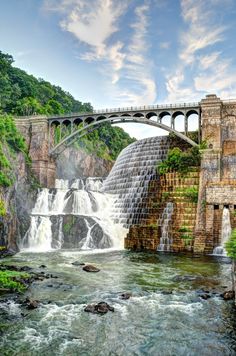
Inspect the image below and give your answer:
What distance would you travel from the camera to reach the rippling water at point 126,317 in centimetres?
1069

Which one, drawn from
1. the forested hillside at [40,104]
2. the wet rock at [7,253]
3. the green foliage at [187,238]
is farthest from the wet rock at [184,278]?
the forested hillside at [40,104]

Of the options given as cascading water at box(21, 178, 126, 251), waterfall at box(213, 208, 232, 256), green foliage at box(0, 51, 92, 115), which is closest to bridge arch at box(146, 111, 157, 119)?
cascading water at box(21, 178, 126, 251)

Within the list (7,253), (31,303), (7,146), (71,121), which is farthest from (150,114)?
(31,303)

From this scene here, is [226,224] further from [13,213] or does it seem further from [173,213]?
[13,213]

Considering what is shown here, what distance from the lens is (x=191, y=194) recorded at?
99.7 ft

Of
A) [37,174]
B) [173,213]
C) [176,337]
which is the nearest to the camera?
[176,337]

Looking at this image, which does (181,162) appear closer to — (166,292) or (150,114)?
(150,114)

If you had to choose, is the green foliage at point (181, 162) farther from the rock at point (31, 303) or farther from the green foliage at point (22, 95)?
the green foliage at point (22, 95)

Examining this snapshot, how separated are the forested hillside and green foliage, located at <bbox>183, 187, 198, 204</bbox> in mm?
26535

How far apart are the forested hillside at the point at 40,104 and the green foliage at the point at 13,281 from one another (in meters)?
31.6

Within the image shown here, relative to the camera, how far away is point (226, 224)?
27938mm

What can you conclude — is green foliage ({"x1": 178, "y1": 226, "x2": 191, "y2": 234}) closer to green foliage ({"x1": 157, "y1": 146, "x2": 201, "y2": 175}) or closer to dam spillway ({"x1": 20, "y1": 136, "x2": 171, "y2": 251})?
dam spillway ({"x1": 20, "y1": 136, "x2": 171, "y2": 251})

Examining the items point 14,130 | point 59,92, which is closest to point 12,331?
point 14,130

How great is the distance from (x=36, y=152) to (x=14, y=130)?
461 cm
